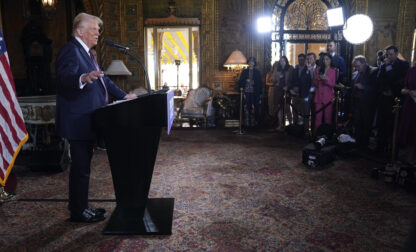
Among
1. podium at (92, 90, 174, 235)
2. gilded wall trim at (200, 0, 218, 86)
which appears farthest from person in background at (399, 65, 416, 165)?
gilded wall trim at (200, 0, 218, 86)

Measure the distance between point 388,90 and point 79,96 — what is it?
4751 millimetres

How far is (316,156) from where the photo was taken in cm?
445

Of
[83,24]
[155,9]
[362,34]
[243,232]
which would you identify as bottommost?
[243,232]

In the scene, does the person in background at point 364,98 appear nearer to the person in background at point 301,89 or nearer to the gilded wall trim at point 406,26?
the person in background at point 301,89

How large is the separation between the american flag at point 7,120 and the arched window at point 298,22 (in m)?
7.03

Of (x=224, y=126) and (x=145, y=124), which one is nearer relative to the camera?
(x=145, y=124)

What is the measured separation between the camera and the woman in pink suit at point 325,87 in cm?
576

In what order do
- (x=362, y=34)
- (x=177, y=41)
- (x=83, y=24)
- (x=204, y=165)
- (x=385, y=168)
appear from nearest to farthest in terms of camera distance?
(x=83, y=24), (x=385, y=168), (x=204, y=165), (x=362, y=34), (x=177, y=41)

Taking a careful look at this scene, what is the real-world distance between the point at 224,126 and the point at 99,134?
19.3ft

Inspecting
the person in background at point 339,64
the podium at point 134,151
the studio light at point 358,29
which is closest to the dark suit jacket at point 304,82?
the person in background at point 339,64

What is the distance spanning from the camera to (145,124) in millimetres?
2367

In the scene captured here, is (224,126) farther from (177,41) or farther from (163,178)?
(163,178)

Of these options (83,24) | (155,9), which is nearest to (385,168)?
(83,24)

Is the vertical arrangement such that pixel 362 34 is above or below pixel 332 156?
above
